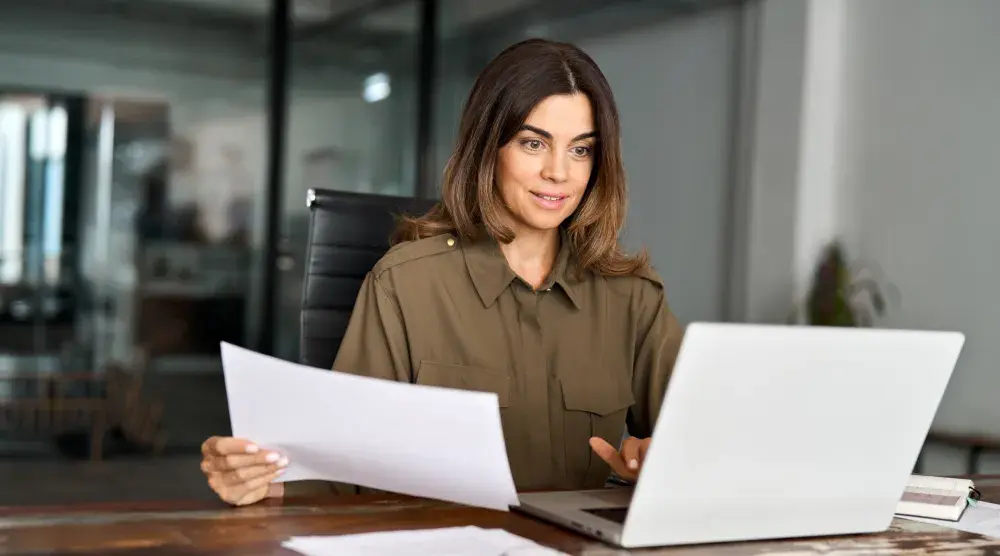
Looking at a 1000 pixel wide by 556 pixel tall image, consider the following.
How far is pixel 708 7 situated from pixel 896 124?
1.40 metres

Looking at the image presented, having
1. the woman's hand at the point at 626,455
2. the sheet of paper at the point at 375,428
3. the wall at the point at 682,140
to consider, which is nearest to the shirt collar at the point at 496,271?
the woman's hand at the point at 626,455

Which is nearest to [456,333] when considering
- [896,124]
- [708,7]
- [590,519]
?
[590,519]

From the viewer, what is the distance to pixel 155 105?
5.57 metres

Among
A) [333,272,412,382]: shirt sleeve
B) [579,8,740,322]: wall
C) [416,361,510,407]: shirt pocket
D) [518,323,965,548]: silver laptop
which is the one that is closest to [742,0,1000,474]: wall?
[579,8,740,322]: wall

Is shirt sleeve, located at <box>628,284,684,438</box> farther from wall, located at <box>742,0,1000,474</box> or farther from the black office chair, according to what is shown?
wall, located at <box>742,0,1000,474</box>

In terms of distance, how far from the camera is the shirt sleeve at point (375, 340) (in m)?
1.57

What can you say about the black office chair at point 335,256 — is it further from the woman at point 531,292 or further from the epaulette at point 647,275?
the epaulette at point 647,275

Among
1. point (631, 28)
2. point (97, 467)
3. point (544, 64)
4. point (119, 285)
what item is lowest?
point (97, 467)

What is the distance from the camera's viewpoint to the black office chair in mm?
1932

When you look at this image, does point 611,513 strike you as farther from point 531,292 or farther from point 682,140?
point 682,140

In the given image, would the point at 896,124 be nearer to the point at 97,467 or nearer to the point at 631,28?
the point at 631,28

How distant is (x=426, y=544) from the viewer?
1.03m

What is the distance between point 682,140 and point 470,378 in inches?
167

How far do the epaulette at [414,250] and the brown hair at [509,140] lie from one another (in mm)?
25
